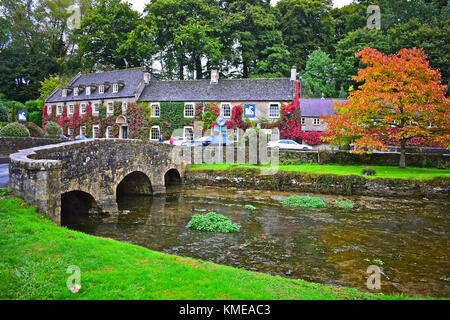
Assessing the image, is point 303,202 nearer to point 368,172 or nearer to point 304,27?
point 368,172

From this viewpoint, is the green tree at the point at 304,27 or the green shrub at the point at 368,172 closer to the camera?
the green shrub at the point at 368,172

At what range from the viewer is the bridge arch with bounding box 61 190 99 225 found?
1594cm

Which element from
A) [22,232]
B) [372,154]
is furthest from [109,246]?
[372,154]

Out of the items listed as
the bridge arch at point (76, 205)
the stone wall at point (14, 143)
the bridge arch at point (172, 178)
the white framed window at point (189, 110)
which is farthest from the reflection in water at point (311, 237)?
the white framed window at point (189, 110)

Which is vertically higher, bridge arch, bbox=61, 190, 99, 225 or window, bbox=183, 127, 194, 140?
window, bbox=183, 127, 194, 140

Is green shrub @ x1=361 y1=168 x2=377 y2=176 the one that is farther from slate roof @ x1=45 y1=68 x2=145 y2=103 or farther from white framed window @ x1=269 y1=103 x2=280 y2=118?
slate roof @ x1=45 y1=68 x2=145 y2=103

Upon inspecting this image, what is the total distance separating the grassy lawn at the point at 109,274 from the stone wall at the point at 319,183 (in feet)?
55.7

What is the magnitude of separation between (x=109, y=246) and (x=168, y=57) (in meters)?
49.8

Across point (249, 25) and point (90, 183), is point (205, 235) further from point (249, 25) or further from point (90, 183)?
point (249, 25)

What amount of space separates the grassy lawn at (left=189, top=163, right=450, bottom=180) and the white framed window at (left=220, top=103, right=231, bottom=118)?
503 inches

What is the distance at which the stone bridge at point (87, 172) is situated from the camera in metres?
9.95

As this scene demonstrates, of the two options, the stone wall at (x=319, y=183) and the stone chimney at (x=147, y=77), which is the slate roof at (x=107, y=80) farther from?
the stone wall at (x=319, y=183)

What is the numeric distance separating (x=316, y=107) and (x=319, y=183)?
26.0 metres

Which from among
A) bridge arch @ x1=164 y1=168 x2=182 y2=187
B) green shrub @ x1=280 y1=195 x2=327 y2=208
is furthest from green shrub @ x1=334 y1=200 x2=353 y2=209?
bridge arch @ x1=164 y1=168 x2=182 y2=187
